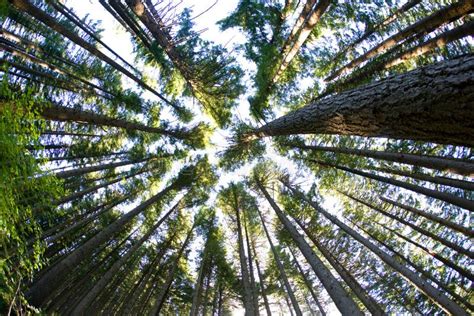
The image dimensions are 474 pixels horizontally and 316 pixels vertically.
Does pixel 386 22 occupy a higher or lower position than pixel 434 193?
higher

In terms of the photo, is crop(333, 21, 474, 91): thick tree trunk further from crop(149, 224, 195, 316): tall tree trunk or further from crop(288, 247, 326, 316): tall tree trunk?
crop(149, 224, 195, 316): tall tree trunk

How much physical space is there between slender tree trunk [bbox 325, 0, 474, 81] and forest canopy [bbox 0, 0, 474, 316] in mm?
49

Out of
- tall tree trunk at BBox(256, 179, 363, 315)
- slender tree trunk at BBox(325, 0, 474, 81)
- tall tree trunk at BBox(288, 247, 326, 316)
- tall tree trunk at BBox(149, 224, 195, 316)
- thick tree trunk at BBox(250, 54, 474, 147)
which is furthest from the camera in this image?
tall tree trunk at BBox(288, 247, 326, 316)

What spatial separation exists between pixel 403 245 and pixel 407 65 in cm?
667

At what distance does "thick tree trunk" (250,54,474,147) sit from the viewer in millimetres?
2115

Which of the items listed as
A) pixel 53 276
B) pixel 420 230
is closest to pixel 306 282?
pixel 420 230

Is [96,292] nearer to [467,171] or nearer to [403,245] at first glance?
[467,171]

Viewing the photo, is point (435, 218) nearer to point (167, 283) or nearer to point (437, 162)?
point (437, 162)

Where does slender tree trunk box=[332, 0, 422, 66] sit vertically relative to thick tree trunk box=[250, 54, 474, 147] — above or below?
above

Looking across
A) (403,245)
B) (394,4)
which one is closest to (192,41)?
(394,4)

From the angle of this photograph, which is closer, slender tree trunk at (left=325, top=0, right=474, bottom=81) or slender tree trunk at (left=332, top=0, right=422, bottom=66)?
slender tree trunk at (left=325, top=0, right=474, bottom=81)

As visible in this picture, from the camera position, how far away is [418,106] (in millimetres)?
2406

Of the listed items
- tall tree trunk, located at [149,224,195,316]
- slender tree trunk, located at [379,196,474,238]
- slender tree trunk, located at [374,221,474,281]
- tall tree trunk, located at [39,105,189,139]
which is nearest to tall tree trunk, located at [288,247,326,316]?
slender tree trunk, located at [374,221,474,281]

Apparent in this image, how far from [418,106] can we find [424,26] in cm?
643
